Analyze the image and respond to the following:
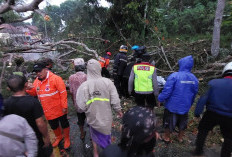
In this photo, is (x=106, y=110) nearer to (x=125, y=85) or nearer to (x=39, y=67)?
(x=39, y=67)

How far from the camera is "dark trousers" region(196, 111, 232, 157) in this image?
2.31m

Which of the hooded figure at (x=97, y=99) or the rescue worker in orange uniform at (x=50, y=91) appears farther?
the rescue worker in orange uniform at (x=50, y=91)

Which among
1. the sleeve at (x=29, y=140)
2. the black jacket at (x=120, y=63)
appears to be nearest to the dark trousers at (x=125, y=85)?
the black jacket at (x=120, y=63)

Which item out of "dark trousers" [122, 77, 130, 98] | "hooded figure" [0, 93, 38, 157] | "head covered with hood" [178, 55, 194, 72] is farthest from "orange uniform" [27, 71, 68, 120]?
"dark trousers" [122, 77, 130, 98]

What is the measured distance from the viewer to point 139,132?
4.04 feet

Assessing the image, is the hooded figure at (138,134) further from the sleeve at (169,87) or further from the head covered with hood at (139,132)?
the sleeve at (169,87)

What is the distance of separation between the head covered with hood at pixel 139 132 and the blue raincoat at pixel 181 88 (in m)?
1.72

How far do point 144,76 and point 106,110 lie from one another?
52.3 inches

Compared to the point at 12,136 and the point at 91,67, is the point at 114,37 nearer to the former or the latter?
the point at 91,67

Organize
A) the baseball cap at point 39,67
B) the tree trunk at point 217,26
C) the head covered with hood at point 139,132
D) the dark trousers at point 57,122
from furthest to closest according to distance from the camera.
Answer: the tree trunk at point 217,26
the dark trousers at point 57,122
the baseball cap at point 39,67
the head covered with hood at point 139,132

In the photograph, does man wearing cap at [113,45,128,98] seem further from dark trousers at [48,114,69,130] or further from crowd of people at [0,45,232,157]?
dark trousers at [48,114,69,130]

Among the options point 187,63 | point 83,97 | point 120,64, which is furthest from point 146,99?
point 120,64

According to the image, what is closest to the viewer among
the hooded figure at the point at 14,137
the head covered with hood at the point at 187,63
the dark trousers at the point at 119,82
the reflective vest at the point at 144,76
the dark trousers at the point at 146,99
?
the hooded figure at the point at 14,137

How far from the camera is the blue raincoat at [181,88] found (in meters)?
2.79
